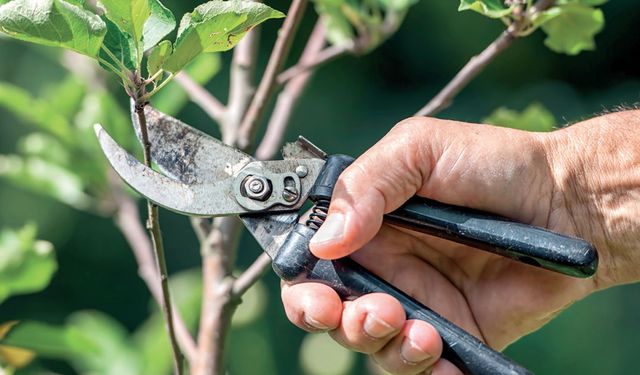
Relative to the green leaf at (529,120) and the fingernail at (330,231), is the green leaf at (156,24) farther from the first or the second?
the green leaf at (529,120)

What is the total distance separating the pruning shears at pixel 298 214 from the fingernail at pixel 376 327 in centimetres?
3

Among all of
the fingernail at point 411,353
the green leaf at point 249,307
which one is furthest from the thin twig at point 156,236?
the green leaf at point 249,307

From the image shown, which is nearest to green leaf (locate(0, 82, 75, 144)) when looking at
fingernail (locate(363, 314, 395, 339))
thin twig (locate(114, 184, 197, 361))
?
thin twig (locate(114, 184, 197, 361))

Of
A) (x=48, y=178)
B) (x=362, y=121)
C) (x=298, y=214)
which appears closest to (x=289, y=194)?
(x=298, y=214)

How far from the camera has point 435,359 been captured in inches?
42.3

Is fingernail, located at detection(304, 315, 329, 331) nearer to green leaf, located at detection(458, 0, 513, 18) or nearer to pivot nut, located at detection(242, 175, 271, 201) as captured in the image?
pivot nut, located at detection(242, 175, 271, 201)

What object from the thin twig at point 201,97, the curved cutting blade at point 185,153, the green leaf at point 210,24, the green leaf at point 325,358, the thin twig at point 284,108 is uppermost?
the green leaf at point 210,24

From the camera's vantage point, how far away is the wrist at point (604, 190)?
132cm

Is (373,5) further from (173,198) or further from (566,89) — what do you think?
(566,89)

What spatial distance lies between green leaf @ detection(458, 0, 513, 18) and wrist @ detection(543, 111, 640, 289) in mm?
212

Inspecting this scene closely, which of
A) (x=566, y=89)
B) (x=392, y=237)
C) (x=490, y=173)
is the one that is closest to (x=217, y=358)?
(x=392, y=237)

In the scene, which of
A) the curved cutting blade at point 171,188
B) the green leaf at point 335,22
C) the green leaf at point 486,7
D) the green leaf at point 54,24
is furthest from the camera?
the green leaf at point 335,22

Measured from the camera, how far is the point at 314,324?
3.70ft

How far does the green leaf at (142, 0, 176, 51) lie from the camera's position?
3.11 feet
